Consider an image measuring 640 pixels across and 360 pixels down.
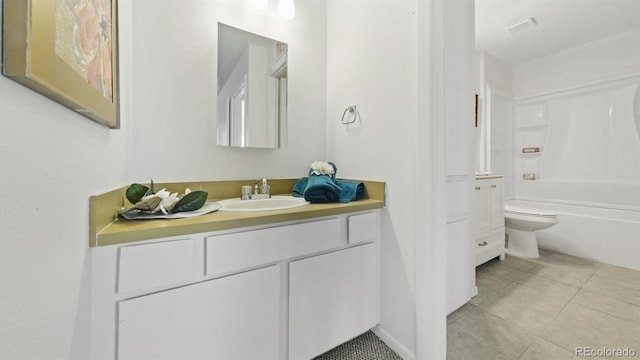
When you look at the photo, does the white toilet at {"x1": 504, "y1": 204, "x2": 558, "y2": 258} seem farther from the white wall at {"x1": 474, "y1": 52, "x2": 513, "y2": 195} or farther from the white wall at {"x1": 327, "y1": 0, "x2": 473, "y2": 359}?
the white wall at {"x1": 327, "y1": 0, "x2": 473, "y2": 359}

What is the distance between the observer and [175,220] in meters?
0.84

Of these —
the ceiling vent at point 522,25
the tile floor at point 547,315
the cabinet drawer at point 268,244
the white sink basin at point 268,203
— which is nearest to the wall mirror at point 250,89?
the white sink basin at point 268,203

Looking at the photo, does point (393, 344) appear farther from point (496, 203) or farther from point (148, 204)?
point (496, 203)

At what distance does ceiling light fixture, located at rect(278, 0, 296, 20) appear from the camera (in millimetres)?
1468

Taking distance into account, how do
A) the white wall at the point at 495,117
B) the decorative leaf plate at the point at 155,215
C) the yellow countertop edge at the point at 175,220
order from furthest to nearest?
1. the white wall at the point at 495,117
2. the decorative leaf plate at the point at 155,215
3. the yellow countertop edge at the point at 175,220

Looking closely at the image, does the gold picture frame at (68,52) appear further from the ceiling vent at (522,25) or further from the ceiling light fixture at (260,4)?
the ceiling vent at (522,25)

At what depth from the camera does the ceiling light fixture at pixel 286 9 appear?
1468 millimetres

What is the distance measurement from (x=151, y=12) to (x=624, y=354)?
9.91 feet

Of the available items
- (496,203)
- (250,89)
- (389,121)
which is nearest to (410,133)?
(389,121)

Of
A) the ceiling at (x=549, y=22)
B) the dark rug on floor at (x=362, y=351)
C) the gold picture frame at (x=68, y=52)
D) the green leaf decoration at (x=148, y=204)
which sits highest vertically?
the ceiling at (x=549, y=22)

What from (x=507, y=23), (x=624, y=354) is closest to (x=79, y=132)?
(x=624, y=354)

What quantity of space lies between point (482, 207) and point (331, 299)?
172cm

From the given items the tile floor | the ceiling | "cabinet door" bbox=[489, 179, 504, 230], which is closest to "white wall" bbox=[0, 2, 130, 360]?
the tile floor

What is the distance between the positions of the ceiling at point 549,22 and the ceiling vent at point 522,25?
0.03m
